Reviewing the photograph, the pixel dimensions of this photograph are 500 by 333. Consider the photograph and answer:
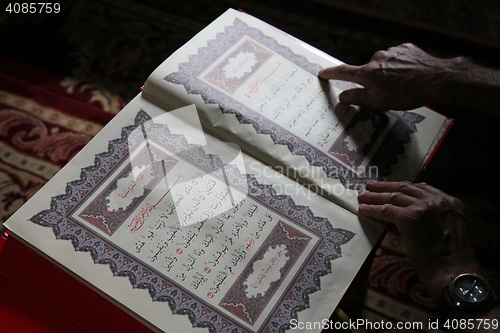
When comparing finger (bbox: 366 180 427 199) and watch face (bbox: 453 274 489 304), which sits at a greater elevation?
finger (bbox: 366 180 427 199)

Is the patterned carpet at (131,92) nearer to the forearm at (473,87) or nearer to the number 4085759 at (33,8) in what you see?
the number 4085759 at (33,8)

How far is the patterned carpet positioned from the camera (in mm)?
1078

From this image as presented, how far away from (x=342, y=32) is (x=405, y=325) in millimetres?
839

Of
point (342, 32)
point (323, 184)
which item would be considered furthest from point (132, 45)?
point (323, 184)

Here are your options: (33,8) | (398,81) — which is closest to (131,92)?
(33,8)

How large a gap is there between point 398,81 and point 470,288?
338 millimetres

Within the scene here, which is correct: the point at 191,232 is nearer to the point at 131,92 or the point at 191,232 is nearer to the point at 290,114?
the point at 290,114

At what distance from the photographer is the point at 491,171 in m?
1.11

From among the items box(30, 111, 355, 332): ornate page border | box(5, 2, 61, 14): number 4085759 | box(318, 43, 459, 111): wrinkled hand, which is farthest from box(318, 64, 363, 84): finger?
box(5, 2, 61, 14): number 4085759

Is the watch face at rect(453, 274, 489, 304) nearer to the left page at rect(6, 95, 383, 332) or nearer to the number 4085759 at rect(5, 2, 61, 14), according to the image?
the left page at rect(6, 95, 383, 332)

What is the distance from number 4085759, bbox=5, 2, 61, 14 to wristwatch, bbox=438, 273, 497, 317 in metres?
1.28

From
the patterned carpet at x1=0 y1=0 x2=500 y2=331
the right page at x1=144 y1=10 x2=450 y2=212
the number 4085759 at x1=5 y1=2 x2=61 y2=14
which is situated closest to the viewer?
the right page at x1=144 y1=10 x2=450 y2=212

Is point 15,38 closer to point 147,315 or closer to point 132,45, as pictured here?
point 132,45

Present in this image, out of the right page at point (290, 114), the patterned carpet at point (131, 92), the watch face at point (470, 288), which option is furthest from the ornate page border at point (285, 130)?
the patterned carpet at point (131, 92)
